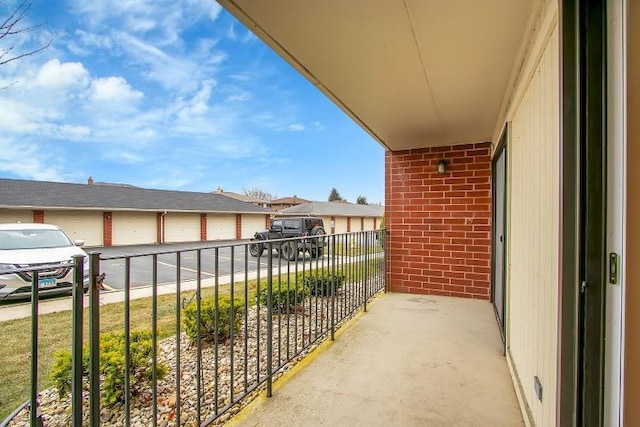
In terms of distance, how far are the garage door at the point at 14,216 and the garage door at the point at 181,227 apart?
19.1 ft

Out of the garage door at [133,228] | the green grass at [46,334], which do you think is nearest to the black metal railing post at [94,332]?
the green grass at [46,334]

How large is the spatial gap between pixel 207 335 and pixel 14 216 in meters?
16.4

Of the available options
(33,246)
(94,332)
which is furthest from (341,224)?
(94,332)

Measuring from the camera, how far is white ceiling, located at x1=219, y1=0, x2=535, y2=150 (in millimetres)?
1533

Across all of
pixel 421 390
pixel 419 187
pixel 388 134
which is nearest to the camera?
pixel 421 390

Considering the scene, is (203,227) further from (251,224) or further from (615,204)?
(615,204)

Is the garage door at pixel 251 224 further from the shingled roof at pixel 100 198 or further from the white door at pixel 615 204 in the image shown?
the white door at pixel 615 204

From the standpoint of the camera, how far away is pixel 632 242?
2.52 ft

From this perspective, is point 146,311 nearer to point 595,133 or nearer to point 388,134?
point 388,134

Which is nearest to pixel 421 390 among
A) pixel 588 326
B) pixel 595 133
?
pixel 588 326

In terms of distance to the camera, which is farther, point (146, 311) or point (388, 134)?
point (146, 311)

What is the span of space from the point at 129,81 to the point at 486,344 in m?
17.1

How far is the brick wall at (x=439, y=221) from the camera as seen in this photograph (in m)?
4.29

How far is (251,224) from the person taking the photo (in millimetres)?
22078
